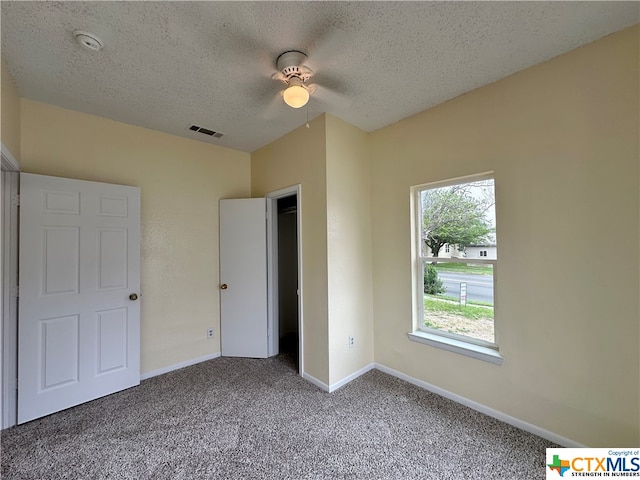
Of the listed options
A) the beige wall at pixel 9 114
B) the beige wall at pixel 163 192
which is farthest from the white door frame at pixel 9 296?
the beige wall at pixel 163 192

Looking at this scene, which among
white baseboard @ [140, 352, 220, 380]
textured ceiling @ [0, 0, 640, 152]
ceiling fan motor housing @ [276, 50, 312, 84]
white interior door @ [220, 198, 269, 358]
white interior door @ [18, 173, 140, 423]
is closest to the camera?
textured ceiling @ [0, 0, 640, 152]

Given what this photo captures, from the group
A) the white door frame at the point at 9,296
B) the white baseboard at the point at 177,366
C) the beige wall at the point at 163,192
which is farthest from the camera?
the white baseboard at the point at 177,366

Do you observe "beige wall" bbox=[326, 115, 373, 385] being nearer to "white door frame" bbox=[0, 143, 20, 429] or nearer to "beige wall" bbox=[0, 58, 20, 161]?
"beige wall" bbox=[0, 58, 20, 161]

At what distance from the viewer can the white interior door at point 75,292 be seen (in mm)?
2133

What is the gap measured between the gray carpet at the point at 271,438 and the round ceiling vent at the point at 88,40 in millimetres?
2607

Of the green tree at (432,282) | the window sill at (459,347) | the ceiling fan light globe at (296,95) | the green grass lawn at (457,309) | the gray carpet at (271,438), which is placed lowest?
the gray carpet at (271,438)

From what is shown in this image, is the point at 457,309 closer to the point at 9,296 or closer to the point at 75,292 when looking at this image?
the point at 75,292

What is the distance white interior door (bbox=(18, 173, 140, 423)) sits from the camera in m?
2.13

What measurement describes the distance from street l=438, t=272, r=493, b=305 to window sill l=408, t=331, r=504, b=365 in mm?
391

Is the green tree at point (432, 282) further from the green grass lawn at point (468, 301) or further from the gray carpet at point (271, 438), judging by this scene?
the gray carpet at point (271, 438)

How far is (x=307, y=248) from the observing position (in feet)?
9.04

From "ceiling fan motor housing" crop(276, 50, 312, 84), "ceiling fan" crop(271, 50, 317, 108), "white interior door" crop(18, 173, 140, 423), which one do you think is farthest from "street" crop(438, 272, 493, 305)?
"white interior door" crop(18, 173, 140, 423)

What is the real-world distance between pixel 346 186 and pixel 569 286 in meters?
1.89

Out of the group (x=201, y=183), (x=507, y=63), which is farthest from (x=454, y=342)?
(x=201, y=183)
